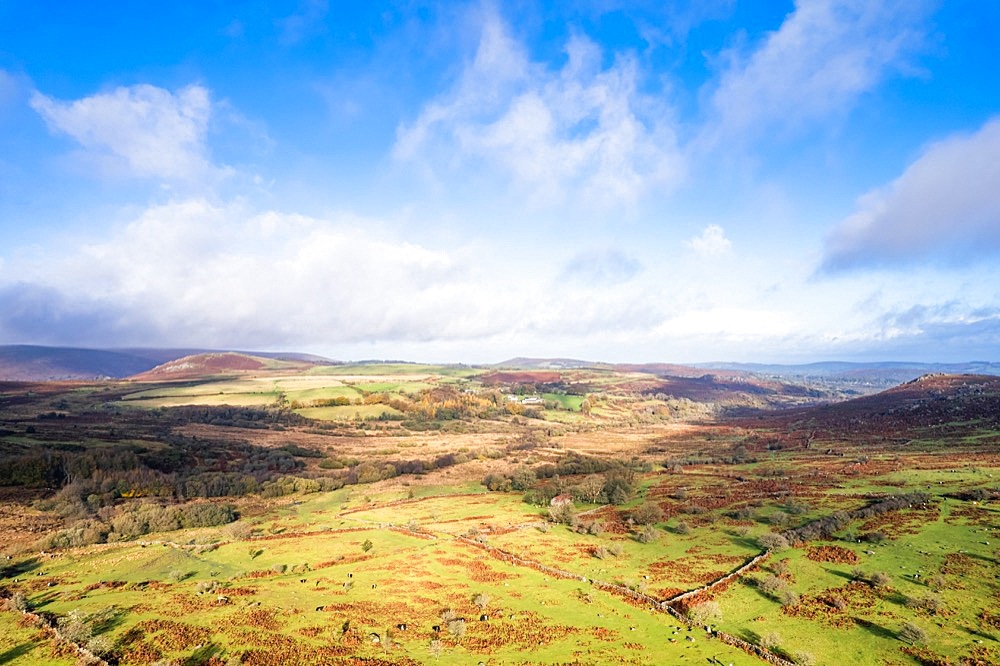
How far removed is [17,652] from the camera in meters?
15.2

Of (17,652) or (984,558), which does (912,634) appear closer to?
(984,558)

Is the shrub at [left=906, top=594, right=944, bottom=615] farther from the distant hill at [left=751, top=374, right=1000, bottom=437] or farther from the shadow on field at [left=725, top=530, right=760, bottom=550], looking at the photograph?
the distant hill at [left=751, top=374, right=1000, bottom=437]

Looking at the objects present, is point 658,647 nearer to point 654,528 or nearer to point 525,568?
point 525,568

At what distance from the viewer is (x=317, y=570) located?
24.7m

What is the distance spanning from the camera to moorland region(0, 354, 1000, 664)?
53.0 ft

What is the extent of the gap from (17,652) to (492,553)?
19.9 meters

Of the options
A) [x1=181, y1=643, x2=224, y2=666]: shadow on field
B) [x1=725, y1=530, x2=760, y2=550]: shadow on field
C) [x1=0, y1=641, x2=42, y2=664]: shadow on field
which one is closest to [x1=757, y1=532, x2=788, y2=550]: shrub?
[x1=725, y1=530, x2=760, y2=550]: shadow on field

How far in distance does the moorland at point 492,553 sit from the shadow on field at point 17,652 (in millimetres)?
91

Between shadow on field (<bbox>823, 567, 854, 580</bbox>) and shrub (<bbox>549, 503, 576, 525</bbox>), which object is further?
shrub (<bbox>549, 503, 576, 525</bbox>)

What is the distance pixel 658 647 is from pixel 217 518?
3298 cm

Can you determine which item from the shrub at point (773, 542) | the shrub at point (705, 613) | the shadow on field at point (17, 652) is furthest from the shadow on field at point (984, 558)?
the shadow on field at point (17, 652)

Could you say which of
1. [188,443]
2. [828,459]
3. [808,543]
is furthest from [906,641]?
[188,443]

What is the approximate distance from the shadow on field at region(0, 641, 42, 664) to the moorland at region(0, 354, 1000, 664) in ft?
0.30

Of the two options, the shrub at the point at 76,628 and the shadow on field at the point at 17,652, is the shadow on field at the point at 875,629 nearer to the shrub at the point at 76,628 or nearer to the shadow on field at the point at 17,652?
the shrub at the point at 76,628
